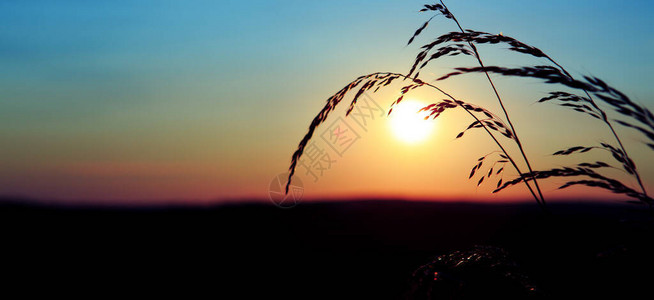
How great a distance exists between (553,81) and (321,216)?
530 cm

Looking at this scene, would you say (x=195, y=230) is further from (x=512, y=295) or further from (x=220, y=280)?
(x=512, y=295)

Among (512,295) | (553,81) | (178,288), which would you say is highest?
(553,81)

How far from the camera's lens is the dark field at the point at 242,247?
413cm

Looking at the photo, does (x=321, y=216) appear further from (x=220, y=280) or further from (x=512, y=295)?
(x=512, y=295)

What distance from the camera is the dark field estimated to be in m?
4.13

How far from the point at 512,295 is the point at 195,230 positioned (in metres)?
4.86

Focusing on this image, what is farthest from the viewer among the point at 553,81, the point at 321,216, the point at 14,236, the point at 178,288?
the point at 321,216

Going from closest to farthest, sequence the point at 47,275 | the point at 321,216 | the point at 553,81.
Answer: the point at 553,81 → the point at 47,275 → the point at 321,216

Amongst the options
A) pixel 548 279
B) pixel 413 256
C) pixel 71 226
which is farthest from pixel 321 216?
pixel 548 279

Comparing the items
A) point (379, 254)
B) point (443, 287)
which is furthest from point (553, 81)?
point (379, 254)

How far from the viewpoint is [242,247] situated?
5172 millimetres

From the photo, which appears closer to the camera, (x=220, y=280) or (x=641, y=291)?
(x=641, y=291)

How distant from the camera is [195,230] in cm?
561

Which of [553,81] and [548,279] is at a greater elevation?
[553,81]
